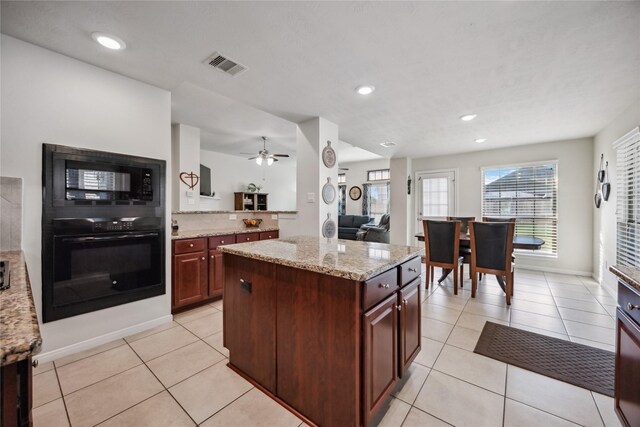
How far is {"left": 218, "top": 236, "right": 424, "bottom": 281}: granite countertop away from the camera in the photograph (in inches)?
50.3

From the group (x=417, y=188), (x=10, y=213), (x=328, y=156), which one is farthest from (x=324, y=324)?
(x=417, y=188)

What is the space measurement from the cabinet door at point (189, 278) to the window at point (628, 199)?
15.6ft

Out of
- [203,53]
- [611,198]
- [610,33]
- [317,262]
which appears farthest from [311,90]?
[611,198]

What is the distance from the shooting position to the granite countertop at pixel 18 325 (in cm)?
56

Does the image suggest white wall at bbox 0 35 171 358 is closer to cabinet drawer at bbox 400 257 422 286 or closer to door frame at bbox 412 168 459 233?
cabinet drawer at bbox 400 257 422 286

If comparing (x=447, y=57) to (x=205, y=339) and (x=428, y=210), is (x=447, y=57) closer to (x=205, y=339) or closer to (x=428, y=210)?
(x=205, y=339)

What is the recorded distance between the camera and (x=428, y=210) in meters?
6.21

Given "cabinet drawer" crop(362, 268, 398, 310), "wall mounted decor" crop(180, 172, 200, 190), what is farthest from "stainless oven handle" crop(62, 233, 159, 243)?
"wall mounted decor" crop(180, 172, 200, 190)

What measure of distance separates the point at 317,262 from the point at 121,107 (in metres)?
2.39

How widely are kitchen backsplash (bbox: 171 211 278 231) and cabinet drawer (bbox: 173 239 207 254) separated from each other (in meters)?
0.56

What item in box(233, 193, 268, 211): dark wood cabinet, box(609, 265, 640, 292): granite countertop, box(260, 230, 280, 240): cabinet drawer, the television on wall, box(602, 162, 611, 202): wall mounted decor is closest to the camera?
box(609, 265, 640, 292): granite countertop

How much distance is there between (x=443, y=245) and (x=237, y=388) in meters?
3.06

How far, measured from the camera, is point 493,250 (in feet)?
10.8

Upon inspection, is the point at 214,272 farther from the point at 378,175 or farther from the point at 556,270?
the point at 378,175
